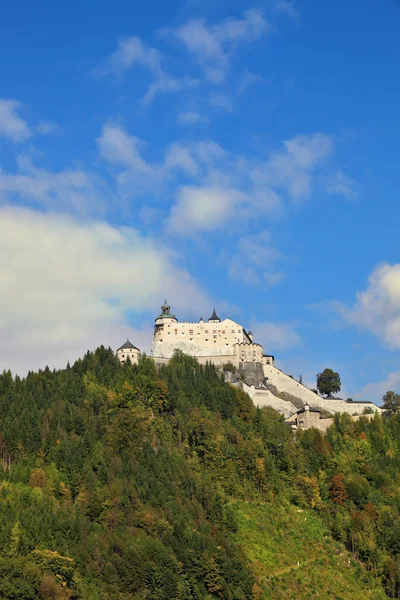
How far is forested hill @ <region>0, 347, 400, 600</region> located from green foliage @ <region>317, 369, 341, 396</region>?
17.4 meters

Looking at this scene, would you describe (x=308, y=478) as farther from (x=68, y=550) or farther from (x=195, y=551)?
(x=68, y=550)

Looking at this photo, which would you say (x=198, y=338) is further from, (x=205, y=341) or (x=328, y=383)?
(x=328, y=383)

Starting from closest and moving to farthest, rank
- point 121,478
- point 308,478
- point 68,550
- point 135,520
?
point 68,550, point 135,520, point 121,478, point 308,478

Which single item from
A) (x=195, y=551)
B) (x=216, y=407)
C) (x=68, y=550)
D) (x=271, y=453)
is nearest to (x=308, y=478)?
(x=271, y=453)

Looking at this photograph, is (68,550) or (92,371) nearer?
(68,550)

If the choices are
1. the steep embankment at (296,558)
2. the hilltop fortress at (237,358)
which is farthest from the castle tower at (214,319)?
the steep embankment at (296,558)

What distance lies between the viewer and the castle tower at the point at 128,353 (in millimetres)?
137000

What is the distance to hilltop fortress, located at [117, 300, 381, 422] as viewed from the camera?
135 meters

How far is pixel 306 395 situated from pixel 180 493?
40272mm

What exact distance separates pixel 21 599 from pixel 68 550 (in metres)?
6.95

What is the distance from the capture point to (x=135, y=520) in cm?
9531

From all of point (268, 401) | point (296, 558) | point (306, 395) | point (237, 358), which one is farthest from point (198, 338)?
point (296, 558)

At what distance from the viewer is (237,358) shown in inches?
5551

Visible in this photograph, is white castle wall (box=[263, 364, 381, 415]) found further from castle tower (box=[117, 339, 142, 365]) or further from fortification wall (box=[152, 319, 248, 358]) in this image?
castle tower (box=[117, 339, 142, 365])
